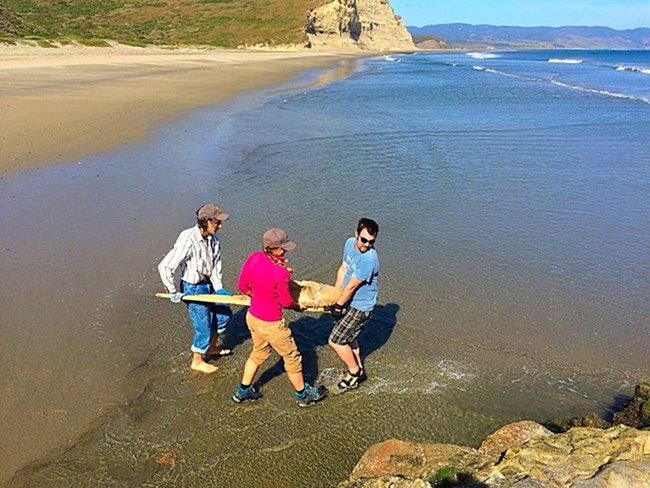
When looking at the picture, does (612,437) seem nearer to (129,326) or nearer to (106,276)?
(129,326)

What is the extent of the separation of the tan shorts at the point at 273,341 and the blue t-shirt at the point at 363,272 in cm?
74

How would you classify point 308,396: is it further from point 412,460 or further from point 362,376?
point 412,460

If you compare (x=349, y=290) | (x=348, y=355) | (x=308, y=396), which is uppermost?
(x=349, y=290)

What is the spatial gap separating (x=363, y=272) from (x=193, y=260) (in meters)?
1.66

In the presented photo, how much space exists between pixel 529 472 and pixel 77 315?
5314 mm

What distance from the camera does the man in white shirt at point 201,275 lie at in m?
5.18

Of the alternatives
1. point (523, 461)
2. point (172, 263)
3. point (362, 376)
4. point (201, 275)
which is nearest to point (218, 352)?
point (201, 275)

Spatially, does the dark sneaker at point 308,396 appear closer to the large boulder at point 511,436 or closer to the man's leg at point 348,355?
the man's leg at point 348,355

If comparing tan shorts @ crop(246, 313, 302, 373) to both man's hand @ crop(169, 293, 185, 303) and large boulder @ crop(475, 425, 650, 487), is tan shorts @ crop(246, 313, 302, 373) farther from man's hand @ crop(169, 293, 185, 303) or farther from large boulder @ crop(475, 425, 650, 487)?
large boulder @ crop(475, 425, 650, 487)

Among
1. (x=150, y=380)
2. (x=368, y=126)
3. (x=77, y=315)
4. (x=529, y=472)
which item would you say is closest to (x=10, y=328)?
(x=77, y=315)

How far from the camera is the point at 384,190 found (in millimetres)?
11867

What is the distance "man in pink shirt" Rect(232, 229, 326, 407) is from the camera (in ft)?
15.6

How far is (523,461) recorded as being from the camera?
11.5 feet

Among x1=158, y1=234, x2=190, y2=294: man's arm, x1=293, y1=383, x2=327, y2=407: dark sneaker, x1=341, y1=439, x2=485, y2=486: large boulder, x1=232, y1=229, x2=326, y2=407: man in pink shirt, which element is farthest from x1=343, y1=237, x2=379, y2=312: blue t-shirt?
x1=158, y1=234, x2=190, y2=294: man's arm
